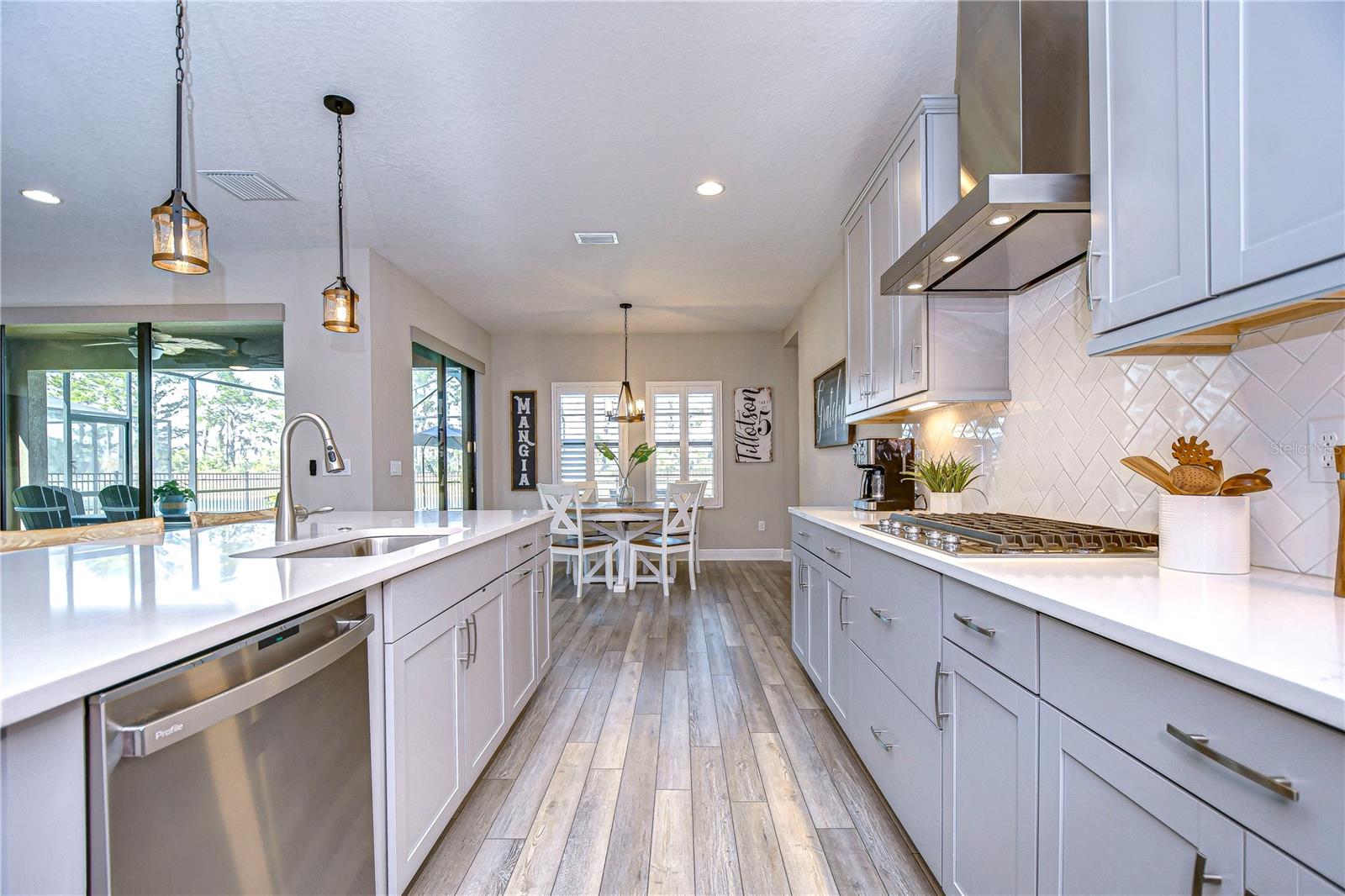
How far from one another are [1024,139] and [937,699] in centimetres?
147

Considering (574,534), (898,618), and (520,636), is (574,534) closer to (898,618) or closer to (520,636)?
(520,636)

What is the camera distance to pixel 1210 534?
1.12 metres

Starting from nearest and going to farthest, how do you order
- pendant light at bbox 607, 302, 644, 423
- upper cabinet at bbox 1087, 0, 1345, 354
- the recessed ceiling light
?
1. upper cabinet at bbox 1087, 0, 1345, 354
2. the recessed ceiling light
3. pendant light at bbox 607, 302, 644, 423

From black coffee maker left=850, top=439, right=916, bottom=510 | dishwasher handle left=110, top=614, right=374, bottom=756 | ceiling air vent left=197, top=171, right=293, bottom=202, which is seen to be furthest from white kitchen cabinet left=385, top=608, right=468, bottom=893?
ceiling air vent left=197, top=171, right=293, bottom=202

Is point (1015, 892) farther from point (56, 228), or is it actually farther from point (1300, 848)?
point (56, 228)

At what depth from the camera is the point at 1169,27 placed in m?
1.01

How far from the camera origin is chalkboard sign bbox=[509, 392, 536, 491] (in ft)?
21.7

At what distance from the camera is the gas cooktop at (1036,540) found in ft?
4.34

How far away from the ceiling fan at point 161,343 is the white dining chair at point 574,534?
9.14 ft

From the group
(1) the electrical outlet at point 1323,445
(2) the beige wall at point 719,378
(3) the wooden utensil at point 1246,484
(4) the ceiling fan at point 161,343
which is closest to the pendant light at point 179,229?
(3) the wooden utensil at point 1246,484

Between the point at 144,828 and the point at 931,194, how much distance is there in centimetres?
248

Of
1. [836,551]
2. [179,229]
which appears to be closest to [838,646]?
[836,551]

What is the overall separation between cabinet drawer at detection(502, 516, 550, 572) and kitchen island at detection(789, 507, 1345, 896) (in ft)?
4.95

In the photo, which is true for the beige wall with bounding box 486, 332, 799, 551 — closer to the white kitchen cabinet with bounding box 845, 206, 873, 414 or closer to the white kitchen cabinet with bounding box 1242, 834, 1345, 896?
the white kitchen cabinet with bounding box 845, 206, 873, 414
